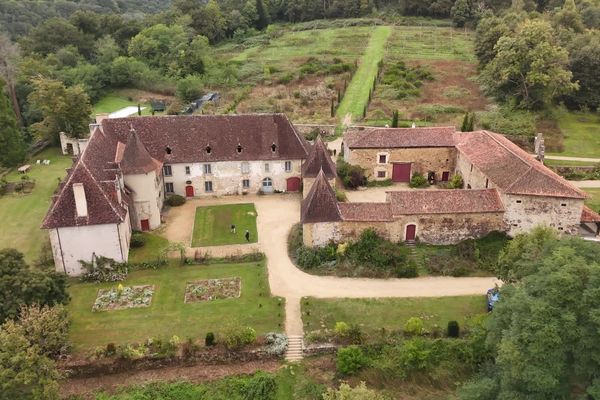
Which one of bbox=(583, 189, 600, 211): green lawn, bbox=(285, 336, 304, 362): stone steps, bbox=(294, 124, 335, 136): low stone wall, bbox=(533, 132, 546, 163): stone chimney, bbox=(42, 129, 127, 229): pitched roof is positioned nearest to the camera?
bbox=(285, 336, 304, 362): stone steps

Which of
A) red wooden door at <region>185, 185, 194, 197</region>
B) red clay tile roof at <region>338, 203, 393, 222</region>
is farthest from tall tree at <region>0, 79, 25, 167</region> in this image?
red clay tile roof at <region>338, 203, 393, 222</region>

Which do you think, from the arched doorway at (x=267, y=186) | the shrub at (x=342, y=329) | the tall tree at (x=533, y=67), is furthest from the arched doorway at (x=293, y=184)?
the tall tree at (x=533, y=67)

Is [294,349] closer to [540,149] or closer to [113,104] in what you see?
[540,149]

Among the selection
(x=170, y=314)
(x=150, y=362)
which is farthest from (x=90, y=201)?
(x=150, y=362)

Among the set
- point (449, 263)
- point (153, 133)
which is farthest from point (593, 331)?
point (153, 133)

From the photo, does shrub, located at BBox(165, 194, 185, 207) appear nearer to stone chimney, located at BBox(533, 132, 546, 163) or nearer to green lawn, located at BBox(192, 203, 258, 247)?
green lawn, located at BBox(192, 203, 258, 247)

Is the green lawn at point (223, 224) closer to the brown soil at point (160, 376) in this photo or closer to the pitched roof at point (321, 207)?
the pitched roof at point (321, 207)
